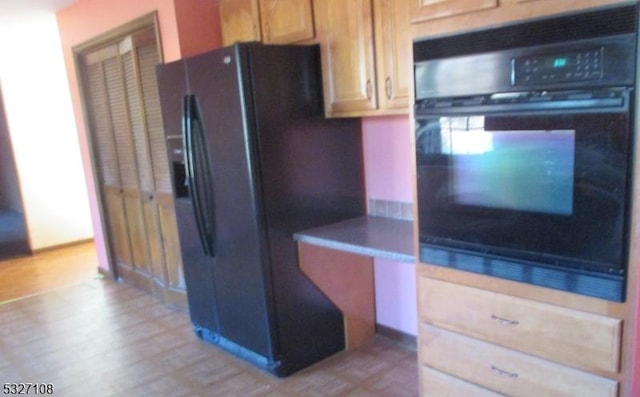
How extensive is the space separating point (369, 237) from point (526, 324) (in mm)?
902

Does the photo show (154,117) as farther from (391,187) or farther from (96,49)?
(391,187)

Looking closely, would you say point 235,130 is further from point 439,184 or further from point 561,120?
point 561,120

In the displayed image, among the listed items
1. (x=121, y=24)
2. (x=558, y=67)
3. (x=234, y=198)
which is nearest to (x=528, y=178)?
(x=558, y=67)

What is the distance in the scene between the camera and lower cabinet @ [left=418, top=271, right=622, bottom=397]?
4.85 feet

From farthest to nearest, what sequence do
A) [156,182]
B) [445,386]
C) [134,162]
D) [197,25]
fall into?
[134,162] → [156,182] → [197,25] → [445,386]

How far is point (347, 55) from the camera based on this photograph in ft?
7.89

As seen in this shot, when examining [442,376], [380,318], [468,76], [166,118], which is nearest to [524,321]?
[442,376]

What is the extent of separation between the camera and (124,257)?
4418 mm

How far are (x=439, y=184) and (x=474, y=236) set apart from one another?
22 centimetres

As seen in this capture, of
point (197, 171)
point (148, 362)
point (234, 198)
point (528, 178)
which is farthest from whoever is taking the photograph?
point (148, 362)

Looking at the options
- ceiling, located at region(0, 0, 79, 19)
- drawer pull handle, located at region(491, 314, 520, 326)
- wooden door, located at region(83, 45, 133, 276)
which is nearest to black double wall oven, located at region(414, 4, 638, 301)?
drawer pull handle, located at region(491, 314, 520, 326)

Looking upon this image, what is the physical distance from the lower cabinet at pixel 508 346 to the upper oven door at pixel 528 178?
170mm

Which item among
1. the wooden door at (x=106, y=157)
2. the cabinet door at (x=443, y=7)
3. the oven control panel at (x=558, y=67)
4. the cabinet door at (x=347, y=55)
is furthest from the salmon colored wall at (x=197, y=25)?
the oven control panel at (x=558, y=67)

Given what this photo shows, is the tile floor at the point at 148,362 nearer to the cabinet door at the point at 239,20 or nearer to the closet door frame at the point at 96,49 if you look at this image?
the closet door frame at the point at 96,49
